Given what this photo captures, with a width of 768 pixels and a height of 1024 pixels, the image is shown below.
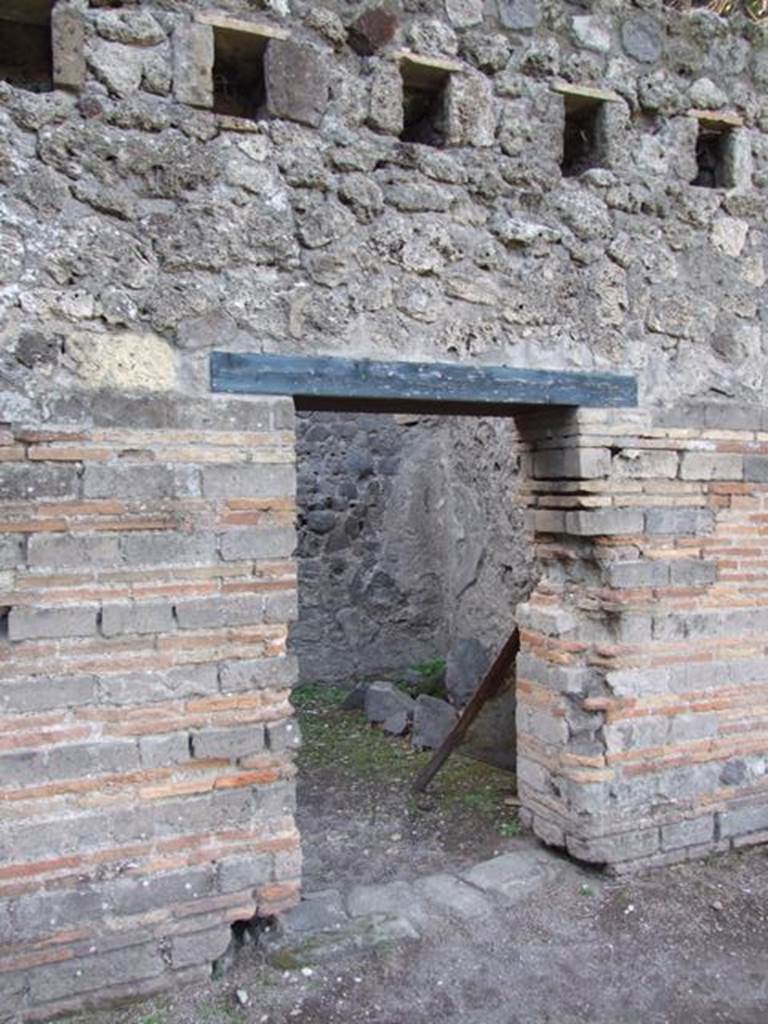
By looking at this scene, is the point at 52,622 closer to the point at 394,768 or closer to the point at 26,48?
the point at 26,48

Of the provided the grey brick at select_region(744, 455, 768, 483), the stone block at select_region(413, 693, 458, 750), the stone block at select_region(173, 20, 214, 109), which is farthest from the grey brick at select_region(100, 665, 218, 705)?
the stone block at select_region(413, 693, 458, 750)

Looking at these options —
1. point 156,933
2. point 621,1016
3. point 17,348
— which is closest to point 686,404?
point 621,1016

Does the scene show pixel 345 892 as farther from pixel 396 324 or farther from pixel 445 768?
pixel 396 324

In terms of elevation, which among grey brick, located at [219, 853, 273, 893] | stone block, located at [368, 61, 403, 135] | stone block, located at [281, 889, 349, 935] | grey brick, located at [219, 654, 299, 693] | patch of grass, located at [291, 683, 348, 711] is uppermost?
stone block, located at [368, 61, 403, 135]

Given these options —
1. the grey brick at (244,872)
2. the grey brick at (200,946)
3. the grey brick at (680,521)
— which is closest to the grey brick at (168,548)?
the grey brick at (244,872)

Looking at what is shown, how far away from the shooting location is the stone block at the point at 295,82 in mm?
3281

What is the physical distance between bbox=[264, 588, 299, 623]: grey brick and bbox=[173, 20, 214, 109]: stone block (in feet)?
6.27

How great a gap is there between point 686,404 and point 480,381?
1157 millimetres

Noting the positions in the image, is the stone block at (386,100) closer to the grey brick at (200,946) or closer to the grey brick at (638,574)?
the grey brick at (638,574)

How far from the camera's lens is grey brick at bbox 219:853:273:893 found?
3170 millimetres

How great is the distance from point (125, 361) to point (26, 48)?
4.38 ft

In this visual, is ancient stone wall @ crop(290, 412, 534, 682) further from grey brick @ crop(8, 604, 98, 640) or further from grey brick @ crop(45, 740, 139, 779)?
grey brick @ crop(8, 604, 98, 640)

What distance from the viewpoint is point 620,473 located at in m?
3.88

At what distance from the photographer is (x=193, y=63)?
3164 mm
